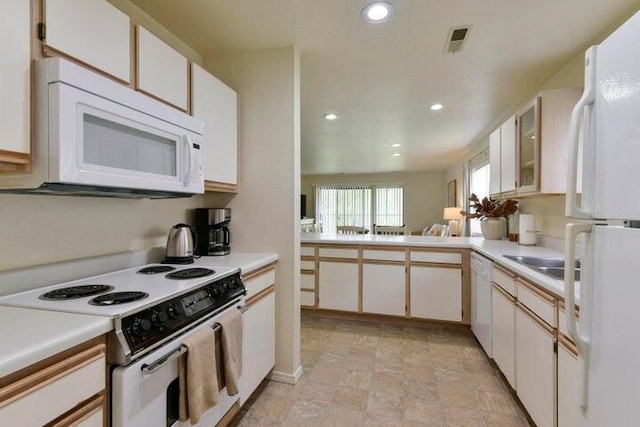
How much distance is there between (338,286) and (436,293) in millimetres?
949

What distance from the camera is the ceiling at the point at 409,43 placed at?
1673 mm

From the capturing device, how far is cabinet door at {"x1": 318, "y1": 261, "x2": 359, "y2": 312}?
3.23 meters

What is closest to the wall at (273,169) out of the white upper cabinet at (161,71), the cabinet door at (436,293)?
the white upper cabinet at (161,71)

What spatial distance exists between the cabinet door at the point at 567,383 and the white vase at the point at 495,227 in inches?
80.2

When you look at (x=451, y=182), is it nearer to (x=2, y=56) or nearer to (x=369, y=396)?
(x=369, y=396)

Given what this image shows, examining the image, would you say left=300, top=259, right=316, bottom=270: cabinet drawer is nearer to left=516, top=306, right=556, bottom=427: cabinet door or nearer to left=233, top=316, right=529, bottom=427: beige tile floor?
left=233, top=316, right=529, bottom=427: beige tile floor

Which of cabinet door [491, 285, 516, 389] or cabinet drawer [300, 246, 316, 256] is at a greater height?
cabinet drawer [300, 246, 316, 256]

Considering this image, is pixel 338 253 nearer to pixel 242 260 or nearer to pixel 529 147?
pixel 242 260

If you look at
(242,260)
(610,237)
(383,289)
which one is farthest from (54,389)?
(383,289)

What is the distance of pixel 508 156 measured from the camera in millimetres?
2639

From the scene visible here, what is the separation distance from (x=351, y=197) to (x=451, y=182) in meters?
2.93

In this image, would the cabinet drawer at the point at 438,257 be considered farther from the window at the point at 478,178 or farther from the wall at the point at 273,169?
the window at the point at 478,178

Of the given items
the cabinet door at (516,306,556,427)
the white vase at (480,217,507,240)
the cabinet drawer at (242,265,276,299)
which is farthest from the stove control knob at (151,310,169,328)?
the white vase at (480,217,507,240)

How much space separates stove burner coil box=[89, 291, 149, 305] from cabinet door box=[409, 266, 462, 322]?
2.48 meters
